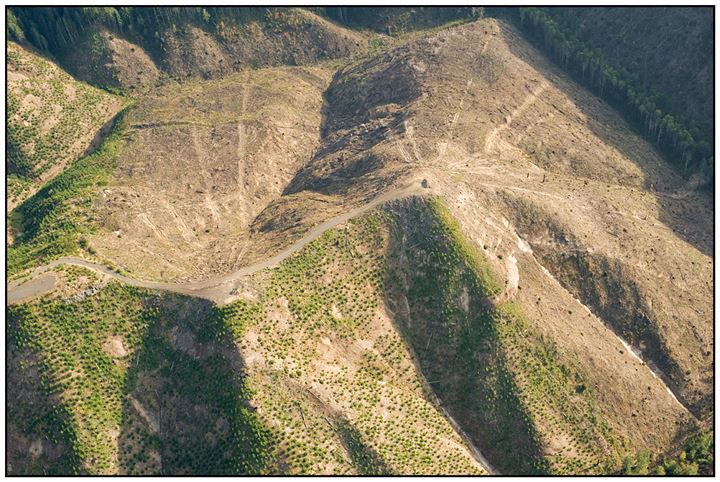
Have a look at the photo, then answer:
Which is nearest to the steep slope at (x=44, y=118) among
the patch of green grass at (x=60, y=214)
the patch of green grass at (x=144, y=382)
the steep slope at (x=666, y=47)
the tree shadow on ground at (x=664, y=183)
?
the patch of green grass at (x=60, y=214)

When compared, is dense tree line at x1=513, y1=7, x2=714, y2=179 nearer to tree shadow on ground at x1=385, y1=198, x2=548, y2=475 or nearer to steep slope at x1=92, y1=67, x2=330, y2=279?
steep slope at x1=92, y1=67, x2=330, y2=279

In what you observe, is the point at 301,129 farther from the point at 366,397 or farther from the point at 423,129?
the point at 366,397

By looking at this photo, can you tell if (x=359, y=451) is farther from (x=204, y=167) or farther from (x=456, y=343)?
(x=204, y=167)

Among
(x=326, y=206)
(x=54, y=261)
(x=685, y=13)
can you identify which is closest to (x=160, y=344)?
(x=54, y=261)

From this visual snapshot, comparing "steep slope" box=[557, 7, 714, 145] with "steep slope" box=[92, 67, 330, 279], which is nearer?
"steep slope" box=[92, 67, 330, 279]

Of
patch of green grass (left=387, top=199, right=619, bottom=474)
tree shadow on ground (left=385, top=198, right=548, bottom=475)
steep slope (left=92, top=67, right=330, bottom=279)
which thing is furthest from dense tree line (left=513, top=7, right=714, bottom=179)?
tree shadow on ground (left=385, top=198, right=548, bottom=475)
